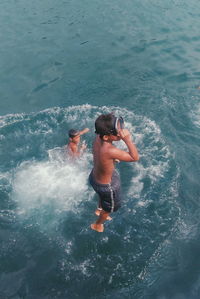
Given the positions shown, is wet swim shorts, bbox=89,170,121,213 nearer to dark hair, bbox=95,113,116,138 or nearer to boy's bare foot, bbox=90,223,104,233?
boy's bare foot, bbox=90,223,104,233

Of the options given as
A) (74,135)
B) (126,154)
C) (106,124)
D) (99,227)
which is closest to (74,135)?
(74,135)

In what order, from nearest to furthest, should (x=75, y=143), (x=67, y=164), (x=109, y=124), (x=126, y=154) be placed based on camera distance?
1. (x=109, y=124)
2. (x=126, y=154)
3. (x=75, y=143)
4. (x=67, y=164)

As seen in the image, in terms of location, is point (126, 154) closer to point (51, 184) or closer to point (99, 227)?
point (99, 227)

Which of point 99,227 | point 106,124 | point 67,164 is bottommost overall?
point 67,164

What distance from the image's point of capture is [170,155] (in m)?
8.09

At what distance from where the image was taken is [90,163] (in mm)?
8219

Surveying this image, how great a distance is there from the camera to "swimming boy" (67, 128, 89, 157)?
743cm

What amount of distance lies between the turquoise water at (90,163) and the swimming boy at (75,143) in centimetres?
36

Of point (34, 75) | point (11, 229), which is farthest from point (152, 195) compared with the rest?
point (34, 75)

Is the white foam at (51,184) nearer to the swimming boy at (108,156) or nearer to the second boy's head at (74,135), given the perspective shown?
the second boy's head at (74,135)

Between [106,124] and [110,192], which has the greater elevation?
[106,124]

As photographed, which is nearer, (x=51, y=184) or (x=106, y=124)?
(x=106, y=124)

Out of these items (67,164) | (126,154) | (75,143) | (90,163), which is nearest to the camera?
(126,154)

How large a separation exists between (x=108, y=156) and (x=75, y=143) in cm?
338
